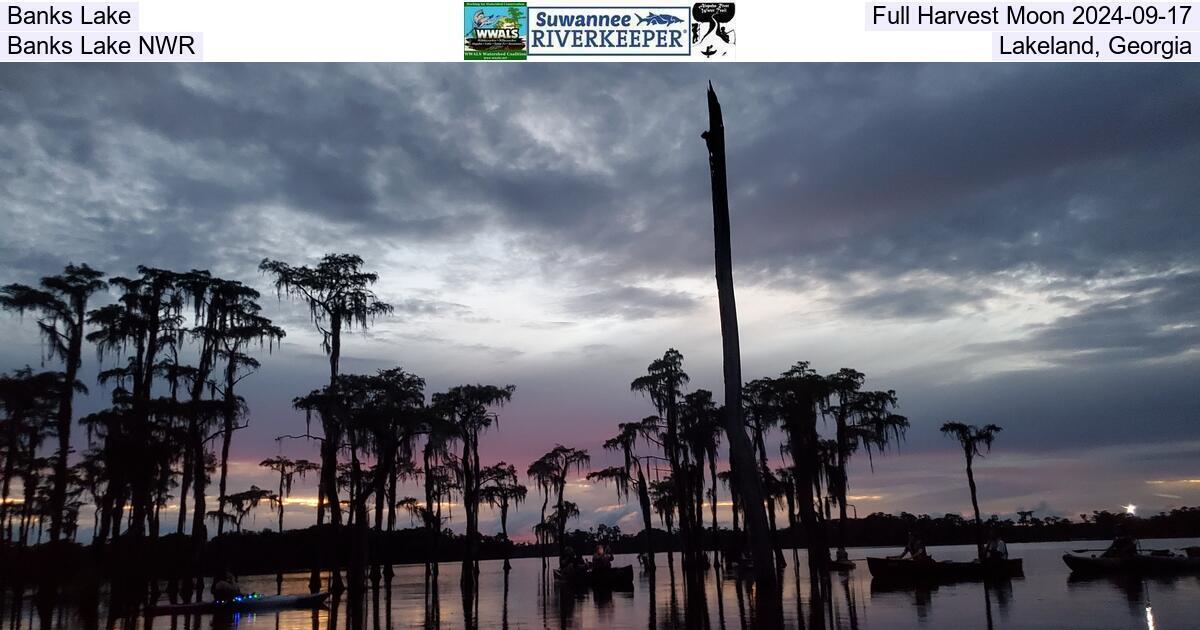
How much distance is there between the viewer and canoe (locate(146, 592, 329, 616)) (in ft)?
102

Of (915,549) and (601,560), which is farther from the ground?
(915,549)

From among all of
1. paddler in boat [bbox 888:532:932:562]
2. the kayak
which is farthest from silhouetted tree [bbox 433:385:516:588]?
paddler in boat [bbox 888:532:932:562]

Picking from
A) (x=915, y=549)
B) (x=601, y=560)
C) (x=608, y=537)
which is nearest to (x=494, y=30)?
(x=915, y=549)

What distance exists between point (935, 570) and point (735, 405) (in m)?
30.2

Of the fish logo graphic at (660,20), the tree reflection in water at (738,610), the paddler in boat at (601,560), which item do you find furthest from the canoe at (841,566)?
the fish logo graphic at (660,20)

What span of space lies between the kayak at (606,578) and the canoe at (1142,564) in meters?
24.9

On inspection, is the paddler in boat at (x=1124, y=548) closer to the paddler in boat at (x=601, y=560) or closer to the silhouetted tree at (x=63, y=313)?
the paddler in boat at (x=601, y=560)

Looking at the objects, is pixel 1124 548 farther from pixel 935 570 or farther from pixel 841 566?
pixel 841 566

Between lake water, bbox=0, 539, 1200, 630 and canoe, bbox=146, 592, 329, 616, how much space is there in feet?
1.23

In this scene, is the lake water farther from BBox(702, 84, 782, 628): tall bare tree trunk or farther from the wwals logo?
the wwals logo

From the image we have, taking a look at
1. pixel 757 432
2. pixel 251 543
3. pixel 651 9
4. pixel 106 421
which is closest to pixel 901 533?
pixel 757 432

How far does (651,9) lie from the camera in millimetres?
13391

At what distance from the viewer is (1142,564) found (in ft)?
133

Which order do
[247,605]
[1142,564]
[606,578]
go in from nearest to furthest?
[247,605] → [1142,564] → [606,578]
